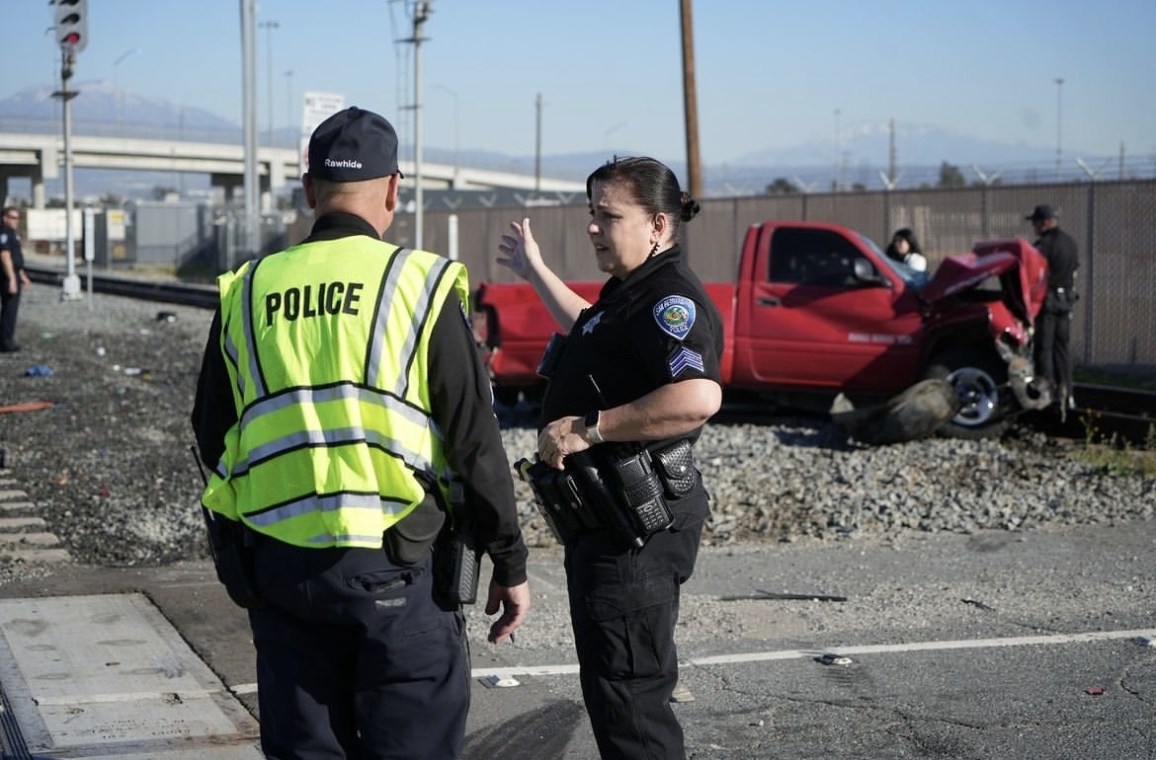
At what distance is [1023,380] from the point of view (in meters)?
12.9

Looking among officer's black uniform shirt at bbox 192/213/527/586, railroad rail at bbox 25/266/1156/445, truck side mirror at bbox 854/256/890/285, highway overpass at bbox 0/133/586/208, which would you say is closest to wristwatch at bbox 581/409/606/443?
officer's black uniform shirt at bbox 192/213/527/586

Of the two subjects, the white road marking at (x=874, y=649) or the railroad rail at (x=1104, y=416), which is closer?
the white road marking at (x=874, y=649)

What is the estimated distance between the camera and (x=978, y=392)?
13.3m

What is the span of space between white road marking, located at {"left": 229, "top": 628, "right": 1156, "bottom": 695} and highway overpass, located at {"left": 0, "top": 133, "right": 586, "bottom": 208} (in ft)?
219

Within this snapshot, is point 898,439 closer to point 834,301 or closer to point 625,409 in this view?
point 834,301

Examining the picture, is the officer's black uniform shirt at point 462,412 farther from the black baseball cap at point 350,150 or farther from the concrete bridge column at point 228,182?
the concrete bridge column at point 228,182

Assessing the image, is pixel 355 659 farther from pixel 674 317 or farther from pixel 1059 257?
pixel 1059 257

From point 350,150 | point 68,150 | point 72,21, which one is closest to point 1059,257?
point 350,150

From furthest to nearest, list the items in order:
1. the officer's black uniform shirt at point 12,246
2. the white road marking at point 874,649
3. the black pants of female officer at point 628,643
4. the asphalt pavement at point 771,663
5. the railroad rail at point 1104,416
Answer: the officer's black uniform shirt at point 12,246, the railroad rail at point 1104,416, the white road marking at point 874,649, the asphalt pavement at point 771,663, the black pants of female officer at point 628,643

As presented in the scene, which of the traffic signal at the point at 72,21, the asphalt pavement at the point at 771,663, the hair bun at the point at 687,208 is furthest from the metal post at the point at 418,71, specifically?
the hair bun at the point at 687,208

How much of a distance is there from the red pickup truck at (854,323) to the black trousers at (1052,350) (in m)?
0.65

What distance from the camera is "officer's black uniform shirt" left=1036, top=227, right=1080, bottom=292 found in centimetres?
1477

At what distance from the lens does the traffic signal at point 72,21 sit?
87.4ft

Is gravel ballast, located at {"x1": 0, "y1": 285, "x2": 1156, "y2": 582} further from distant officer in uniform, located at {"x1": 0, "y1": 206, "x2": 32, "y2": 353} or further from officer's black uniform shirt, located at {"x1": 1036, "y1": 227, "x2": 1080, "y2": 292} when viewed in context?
distant officer in uniform, located at {"x1": 0, "y1": 206, "x2": 32, "y2": 353}
